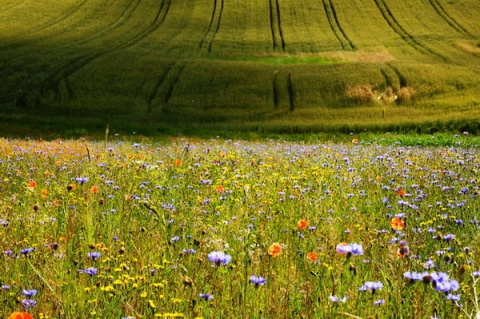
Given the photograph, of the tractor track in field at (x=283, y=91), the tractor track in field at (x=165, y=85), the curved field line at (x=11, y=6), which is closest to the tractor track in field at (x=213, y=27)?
the tractor track in field at (x=165, y=85)

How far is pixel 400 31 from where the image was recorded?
50656 mm

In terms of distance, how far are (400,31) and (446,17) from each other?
252 inches

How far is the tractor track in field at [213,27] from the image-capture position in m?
46.7

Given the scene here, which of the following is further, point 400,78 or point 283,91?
point 400,78

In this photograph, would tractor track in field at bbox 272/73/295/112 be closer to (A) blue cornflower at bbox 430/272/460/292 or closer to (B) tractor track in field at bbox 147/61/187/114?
(B) tractor track in field at bbox 147/61/187/114

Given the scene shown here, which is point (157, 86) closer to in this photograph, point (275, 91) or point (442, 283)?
point (275, 91)

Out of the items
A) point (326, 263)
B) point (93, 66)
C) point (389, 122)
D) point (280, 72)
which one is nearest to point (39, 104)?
point (93, 66)

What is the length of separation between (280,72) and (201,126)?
1059cm

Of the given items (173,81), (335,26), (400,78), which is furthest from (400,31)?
(173,81)

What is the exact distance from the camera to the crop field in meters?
31.8

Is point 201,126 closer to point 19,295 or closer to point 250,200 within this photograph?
point 250,200

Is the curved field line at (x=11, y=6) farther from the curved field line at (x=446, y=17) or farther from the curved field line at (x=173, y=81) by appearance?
the curved field line at (x=446, y=17)

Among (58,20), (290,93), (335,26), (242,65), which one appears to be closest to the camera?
(290,93)

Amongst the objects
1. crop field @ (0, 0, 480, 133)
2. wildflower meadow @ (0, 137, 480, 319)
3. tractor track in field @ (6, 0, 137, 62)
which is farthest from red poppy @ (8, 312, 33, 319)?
tractor track in field @ (6, 0, 137, 62)
